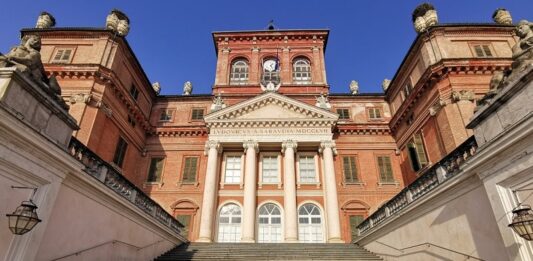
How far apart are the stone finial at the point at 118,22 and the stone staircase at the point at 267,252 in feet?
50.2

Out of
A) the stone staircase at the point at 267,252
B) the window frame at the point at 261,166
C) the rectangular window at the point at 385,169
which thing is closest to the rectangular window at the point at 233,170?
the window frame at the point at 261,166

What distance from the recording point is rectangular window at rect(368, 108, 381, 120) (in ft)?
81.0

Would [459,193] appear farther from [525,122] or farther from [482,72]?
[482,72]

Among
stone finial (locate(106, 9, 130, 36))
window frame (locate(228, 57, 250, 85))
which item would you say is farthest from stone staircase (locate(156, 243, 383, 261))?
window frame (locate(228, 57, 250, 85))

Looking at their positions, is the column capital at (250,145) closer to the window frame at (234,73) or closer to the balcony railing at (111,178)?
the window frame at (234,73)

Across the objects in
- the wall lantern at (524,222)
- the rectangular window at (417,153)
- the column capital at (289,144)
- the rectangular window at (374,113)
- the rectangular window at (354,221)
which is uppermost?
the rectangular window at (374,113)

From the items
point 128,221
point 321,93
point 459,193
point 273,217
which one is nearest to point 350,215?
point 273,217

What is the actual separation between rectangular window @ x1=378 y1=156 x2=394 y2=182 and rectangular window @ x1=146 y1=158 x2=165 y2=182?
16779 millimetres

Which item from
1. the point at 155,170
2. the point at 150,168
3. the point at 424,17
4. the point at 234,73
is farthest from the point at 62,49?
the point at 424,17

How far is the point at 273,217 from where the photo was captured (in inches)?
827

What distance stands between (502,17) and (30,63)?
27823 millimetres

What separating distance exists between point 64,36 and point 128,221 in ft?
54.2

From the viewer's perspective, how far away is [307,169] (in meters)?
22.8

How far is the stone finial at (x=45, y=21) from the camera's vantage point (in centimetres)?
2155
